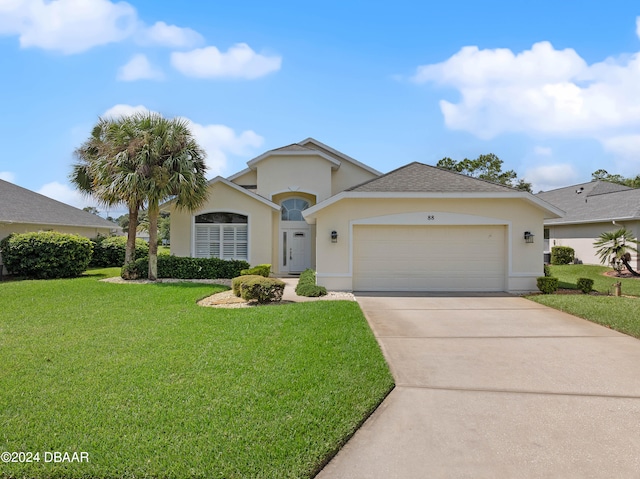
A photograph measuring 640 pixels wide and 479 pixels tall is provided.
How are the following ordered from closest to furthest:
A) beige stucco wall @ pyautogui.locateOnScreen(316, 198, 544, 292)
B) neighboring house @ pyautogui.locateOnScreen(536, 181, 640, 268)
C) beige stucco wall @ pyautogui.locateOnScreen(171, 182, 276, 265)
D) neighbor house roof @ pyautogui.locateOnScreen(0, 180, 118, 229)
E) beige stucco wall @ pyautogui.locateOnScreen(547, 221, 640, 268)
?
beige stucco wall @ pyautogui.locateOnScreen(316, 198, 544, 292)
beige stucco wall @ pyautogui.locateOnScreen(171, 182, 276, 265)
neighbor house roof @ pyautogui.locateOnScreen(0, 180, 118, 229)
beige stucco wall @ pyautogui.locateOnScreen(547, 221, 640, 268)
neighboring house @ pyautogui.locateOnScreen(536, 181, 640, 268)

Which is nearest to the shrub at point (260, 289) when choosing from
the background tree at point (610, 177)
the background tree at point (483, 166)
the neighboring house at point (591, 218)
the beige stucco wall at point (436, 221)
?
the beige stucco wall at point (436, 221)

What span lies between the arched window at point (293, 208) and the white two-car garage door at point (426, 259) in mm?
6609

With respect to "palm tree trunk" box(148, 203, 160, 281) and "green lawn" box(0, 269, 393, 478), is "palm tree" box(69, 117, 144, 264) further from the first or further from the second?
"green lawn" box(0, 269, 393, 478)

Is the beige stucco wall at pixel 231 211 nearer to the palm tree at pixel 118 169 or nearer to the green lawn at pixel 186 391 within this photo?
the palm tree at pixel 118 169

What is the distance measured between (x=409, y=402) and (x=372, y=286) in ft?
27.4

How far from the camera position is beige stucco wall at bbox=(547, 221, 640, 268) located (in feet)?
61.1

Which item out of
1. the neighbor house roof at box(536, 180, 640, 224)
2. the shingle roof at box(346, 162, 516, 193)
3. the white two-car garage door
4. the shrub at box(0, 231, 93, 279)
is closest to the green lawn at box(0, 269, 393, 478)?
the white two-car garage door

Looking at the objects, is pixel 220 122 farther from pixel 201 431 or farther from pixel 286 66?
pixel 201 431

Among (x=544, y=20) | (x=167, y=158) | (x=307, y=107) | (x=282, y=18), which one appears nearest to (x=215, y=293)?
(x=167, y=158)

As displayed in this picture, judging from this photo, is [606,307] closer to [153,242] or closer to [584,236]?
[153,242]

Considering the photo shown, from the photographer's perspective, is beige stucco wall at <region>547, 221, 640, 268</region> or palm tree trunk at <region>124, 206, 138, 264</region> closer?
palm tree trunk at <region>124, 206, 138, 264</region>

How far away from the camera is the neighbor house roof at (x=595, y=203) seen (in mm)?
19359

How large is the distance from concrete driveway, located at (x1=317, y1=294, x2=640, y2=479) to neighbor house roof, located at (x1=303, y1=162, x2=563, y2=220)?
5.37 meters

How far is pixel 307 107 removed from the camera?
44.6ft
